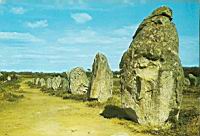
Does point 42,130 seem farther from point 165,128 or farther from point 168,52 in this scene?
A: point 168,52

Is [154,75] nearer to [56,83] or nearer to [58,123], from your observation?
[58,123]

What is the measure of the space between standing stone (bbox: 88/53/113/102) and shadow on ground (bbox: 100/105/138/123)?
3837mm

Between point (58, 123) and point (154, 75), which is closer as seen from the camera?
point (154, 75)

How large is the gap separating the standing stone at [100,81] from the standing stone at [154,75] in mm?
8880

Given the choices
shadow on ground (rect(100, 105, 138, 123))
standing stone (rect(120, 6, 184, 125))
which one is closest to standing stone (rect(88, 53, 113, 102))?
shadow on ground (rect(100, 105, 138, 123))

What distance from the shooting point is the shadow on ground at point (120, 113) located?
17.2 metres

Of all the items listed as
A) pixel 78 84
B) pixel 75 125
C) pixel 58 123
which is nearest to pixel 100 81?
pixel 78 84

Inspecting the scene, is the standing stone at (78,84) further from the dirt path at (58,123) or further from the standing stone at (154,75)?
the standing stone at (154,75)

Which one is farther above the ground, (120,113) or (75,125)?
(120,113)

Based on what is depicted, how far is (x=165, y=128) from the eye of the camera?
1611 cm

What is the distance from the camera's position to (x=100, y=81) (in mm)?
26516

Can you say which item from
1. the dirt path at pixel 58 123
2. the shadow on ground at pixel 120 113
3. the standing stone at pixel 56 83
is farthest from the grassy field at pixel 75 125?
the standing stone at pixel 56 83

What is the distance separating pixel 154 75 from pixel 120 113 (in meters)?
3.69

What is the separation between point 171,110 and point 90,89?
1061cm
